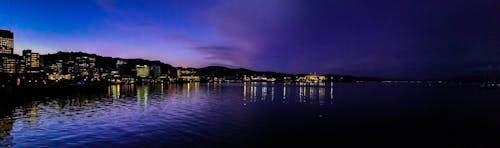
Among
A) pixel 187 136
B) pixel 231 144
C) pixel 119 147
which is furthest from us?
pixel 187 136

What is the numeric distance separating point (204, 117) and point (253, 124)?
8881 millimetres

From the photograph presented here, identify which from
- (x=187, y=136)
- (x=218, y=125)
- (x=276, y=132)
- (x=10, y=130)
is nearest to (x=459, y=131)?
(x=276, y=132)

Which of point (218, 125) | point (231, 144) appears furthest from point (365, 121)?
point (231, 144)

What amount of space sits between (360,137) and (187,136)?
53.4 ft

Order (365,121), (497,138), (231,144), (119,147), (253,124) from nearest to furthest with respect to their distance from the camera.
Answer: (119,147) → (231,144) → (497,138) → (253,124) → (365,121)

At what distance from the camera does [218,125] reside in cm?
4212

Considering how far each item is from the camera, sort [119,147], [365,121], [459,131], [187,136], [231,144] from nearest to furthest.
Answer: [119,147], [231,144], [187,136], [459,131], [365,121]

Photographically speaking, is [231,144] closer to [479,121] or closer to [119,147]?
[119,147]

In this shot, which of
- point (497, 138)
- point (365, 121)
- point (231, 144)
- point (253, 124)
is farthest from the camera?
point (365, 121)

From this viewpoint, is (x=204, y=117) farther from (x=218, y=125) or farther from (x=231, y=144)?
(x=231, y=144)

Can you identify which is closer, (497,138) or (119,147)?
(119,147)

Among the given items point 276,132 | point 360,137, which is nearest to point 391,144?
point 360,137

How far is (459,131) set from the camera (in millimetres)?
41281

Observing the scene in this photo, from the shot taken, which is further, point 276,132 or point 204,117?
point 204,117
